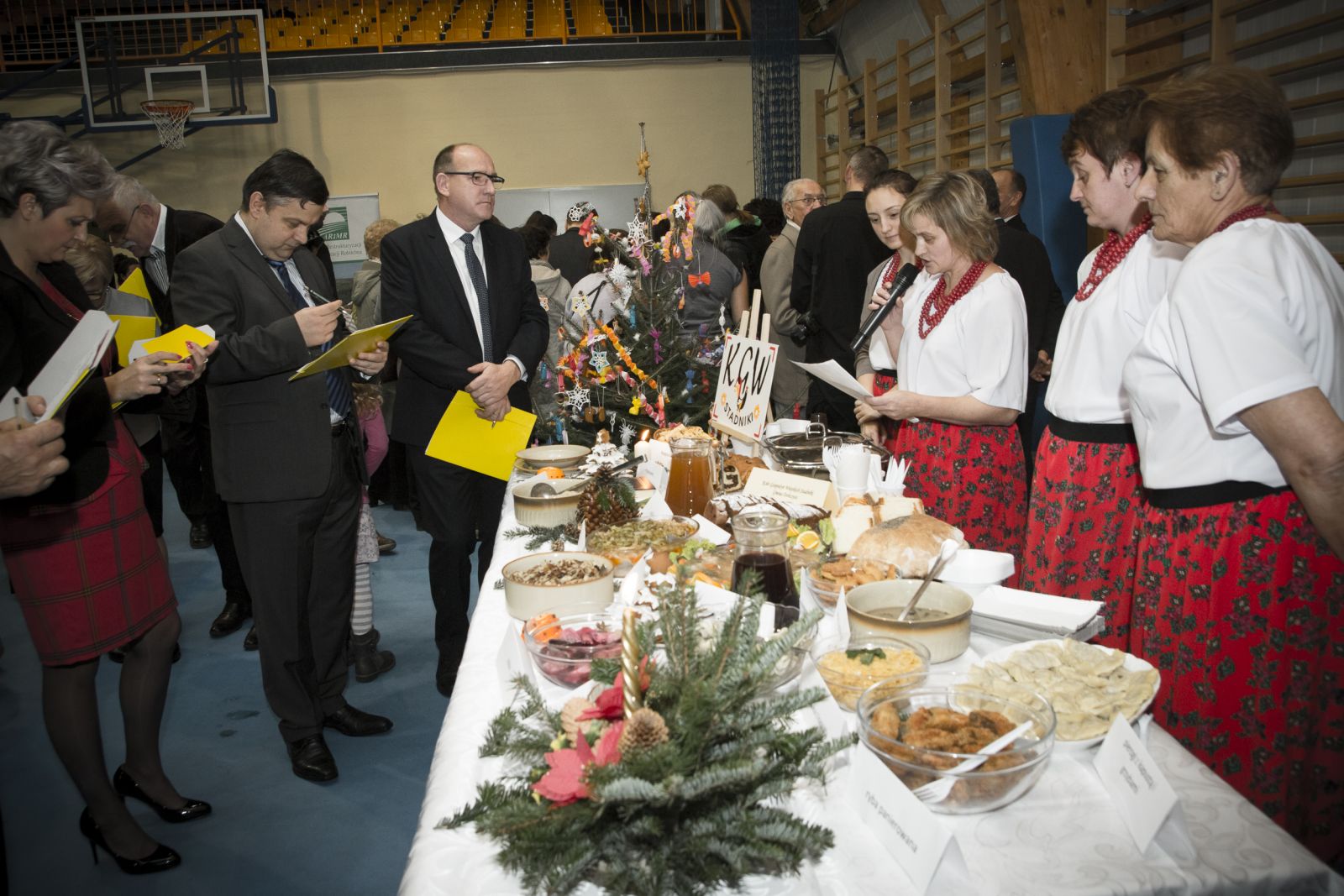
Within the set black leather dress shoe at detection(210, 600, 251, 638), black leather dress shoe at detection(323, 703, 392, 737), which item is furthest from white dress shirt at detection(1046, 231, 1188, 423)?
black leather dress shoe at detection(210, 600, 251, 638)

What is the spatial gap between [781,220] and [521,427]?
4433 mm

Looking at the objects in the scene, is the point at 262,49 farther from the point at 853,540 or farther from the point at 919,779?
the point at 919,779

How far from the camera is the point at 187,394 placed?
2471 mm

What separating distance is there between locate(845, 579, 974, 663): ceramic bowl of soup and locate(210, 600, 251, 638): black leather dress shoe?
10.6 feet

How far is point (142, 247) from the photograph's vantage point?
3334 mm

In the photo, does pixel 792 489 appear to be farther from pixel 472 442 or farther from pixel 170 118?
pixel 170 118

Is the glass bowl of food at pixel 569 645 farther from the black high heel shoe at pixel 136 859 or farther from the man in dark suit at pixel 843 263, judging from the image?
the man in dark suit at pixel 843 263

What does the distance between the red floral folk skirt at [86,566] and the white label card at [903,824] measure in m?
1.75

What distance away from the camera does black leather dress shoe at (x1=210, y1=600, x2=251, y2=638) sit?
3.74 m

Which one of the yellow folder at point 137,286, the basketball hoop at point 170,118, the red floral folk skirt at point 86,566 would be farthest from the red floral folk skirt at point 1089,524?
the basketball hoop at point 170,118

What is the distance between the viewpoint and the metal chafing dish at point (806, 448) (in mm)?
2164

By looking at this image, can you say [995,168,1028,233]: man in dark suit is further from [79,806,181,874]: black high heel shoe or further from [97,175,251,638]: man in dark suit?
[79,806,181,874]: black high heel shoe

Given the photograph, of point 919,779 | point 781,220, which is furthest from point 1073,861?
point 781,220

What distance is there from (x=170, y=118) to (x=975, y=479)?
882 centimetres
